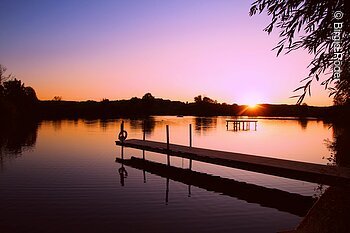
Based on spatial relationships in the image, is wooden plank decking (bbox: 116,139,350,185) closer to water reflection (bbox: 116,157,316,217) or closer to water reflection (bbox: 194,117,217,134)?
water reflection (bbox: 116,157,316,217)

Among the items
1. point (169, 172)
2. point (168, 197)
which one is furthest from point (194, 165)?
Answer: point (168, 197)

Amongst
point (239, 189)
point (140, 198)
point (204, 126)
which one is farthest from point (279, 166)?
point (204, 126)

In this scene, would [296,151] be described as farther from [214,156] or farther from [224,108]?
[224,108]

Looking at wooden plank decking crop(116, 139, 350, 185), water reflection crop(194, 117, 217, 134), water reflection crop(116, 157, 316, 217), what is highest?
wooden plank decking crop(116, 139, 350, 185)

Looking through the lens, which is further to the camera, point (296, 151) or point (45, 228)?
point (296, 151)

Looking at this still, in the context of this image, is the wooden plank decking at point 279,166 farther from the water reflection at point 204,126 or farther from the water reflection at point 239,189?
the water reflection at point 204,126

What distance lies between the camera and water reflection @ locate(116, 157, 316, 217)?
13.8 m

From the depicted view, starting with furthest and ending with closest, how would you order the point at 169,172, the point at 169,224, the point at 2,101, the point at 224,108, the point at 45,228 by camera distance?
1. the point at 224,108
2. the point at 2,101
3. the point at 169,172
4. the point at 169,224
5. the point at 45,228

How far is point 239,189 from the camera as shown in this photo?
1639 cm

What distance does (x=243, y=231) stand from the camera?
10.6 m

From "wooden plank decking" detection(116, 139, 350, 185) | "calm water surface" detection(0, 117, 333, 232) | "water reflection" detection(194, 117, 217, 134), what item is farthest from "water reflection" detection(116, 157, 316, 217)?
"water reflection" detection(194, 117, 217, 134)

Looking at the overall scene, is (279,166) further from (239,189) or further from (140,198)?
(140,198)

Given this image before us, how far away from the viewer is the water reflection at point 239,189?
45.3 ft

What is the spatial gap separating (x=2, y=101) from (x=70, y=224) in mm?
59217
